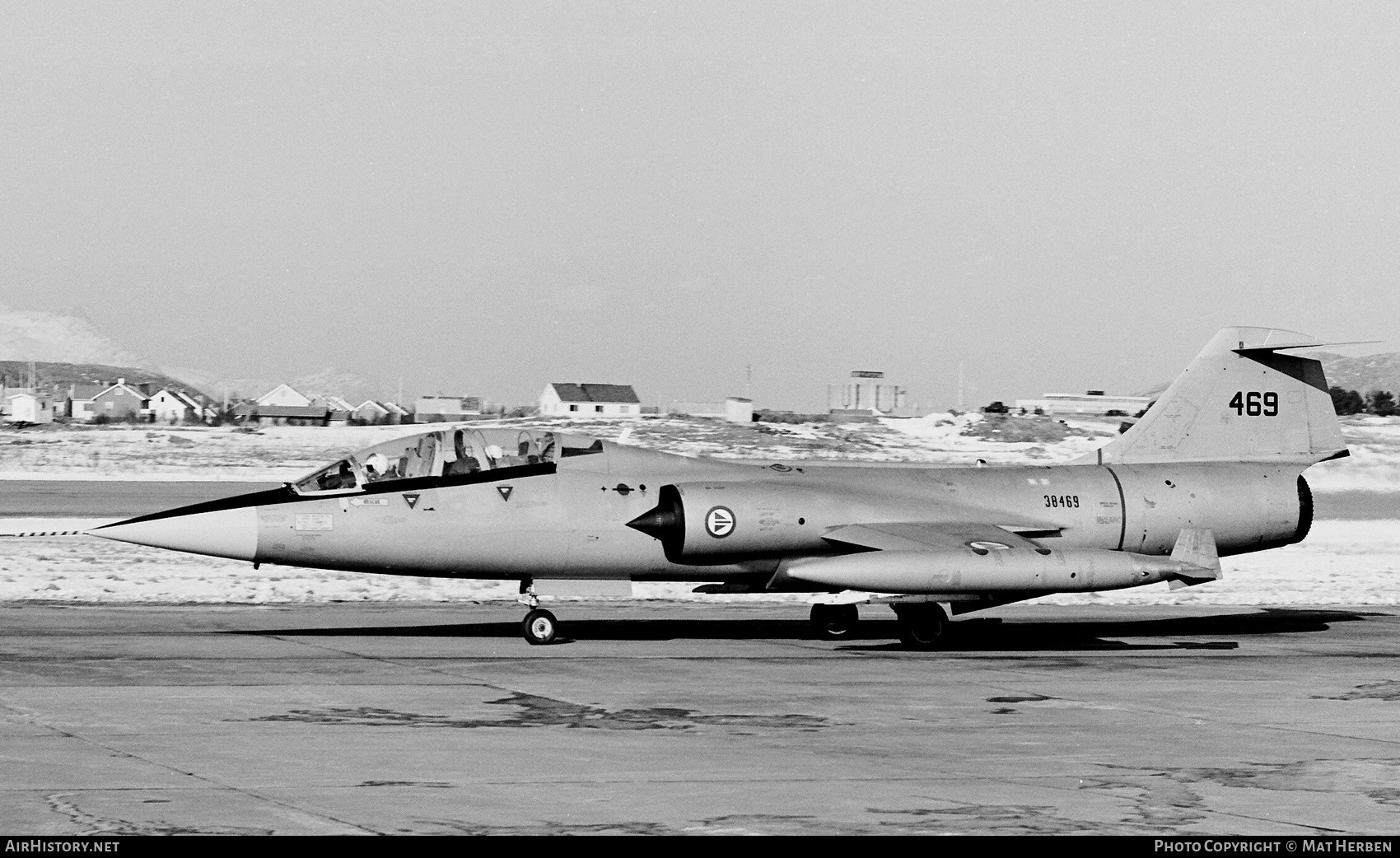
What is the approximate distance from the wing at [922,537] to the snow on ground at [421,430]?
6018 mm

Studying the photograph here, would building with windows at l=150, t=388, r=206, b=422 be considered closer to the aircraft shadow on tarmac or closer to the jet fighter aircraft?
the aircraft shadow on tarmac

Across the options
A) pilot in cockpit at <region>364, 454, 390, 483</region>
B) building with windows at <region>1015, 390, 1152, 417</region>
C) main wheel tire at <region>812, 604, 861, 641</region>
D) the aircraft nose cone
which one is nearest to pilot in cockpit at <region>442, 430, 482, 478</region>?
pilot in cockpit at <region>364, 454, 390, 483</region>

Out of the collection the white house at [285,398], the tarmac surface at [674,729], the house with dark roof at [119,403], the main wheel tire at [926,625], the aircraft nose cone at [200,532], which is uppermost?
the white house at [285,398]

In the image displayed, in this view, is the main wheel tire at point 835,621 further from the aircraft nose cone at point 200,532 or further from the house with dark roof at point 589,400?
the house with dark roof at point 589,400

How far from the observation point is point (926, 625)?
17391 millimetres

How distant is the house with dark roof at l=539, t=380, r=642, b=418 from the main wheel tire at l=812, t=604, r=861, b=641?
89.1 metres

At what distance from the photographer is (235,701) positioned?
12234mm

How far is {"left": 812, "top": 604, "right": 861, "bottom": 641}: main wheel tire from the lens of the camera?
18.3 m

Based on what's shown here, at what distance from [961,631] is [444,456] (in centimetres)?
666

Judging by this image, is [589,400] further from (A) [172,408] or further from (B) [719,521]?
(B) [719,521]

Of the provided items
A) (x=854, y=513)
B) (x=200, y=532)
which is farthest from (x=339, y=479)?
(x=854, y=513)

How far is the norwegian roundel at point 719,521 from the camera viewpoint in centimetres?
1688

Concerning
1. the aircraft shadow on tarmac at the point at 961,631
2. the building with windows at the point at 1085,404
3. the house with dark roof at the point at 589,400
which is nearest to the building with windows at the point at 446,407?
the house with dark roof at the point at 589,400

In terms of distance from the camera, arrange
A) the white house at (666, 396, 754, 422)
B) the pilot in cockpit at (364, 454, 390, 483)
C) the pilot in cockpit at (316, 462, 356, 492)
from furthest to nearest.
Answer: the white house at (666, 396, 754, 422) < the pilot in cockpit at (364, 454, 390, 483) < the pilot in cockpit at (316, 462, 356, 492)
